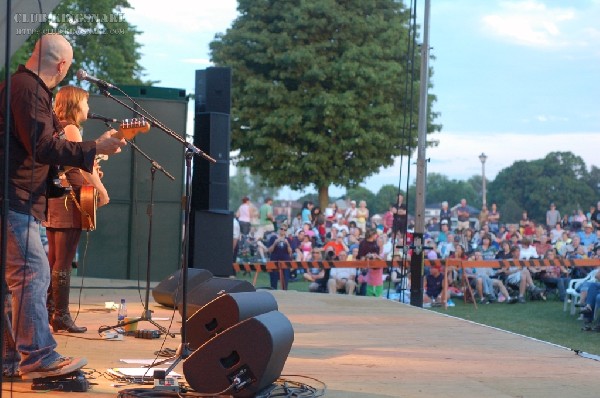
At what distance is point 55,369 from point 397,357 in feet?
9.89

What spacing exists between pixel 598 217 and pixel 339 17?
17.8 metres

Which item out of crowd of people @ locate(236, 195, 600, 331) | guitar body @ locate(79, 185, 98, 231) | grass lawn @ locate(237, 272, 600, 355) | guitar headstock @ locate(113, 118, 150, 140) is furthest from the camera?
crowd of people @ locate(236, 195, 600, 331)

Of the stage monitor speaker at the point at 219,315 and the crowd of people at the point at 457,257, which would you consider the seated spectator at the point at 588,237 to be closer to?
the crowd of people at the point at 457,257

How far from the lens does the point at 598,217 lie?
23.4 metres

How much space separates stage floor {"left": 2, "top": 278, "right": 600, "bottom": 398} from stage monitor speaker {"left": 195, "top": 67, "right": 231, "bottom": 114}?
369 centimetres

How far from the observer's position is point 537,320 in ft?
49.8

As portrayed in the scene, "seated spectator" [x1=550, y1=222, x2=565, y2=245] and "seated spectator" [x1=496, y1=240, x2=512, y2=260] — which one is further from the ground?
"seated spectator" [x1=550, y1=222, x2=565, y2=245]

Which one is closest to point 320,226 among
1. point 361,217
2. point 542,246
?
point 361,217

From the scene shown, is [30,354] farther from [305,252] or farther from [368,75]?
[368,75]

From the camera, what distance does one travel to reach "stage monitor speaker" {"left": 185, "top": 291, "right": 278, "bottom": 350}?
→ 6344 mm

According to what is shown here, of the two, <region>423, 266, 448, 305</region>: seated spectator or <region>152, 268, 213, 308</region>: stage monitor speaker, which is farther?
<region>423, 266, 448, 305</region>: seated spectator

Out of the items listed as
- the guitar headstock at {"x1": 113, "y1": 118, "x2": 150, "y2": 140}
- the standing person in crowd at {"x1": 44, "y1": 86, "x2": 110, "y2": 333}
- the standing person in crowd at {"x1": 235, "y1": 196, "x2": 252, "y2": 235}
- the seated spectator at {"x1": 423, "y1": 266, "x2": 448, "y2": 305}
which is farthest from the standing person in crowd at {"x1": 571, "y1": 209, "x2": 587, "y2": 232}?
the guitar headstock at {"x1": 113, "y1": 118, "x2": 150, "y2": 140}

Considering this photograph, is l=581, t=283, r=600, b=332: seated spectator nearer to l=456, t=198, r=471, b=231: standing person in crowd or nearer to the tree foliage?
l=456, t=198, r=471, b=231: standing person in crowd

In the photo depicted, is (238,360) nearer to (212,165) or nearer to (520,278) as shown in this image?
(212,165)
